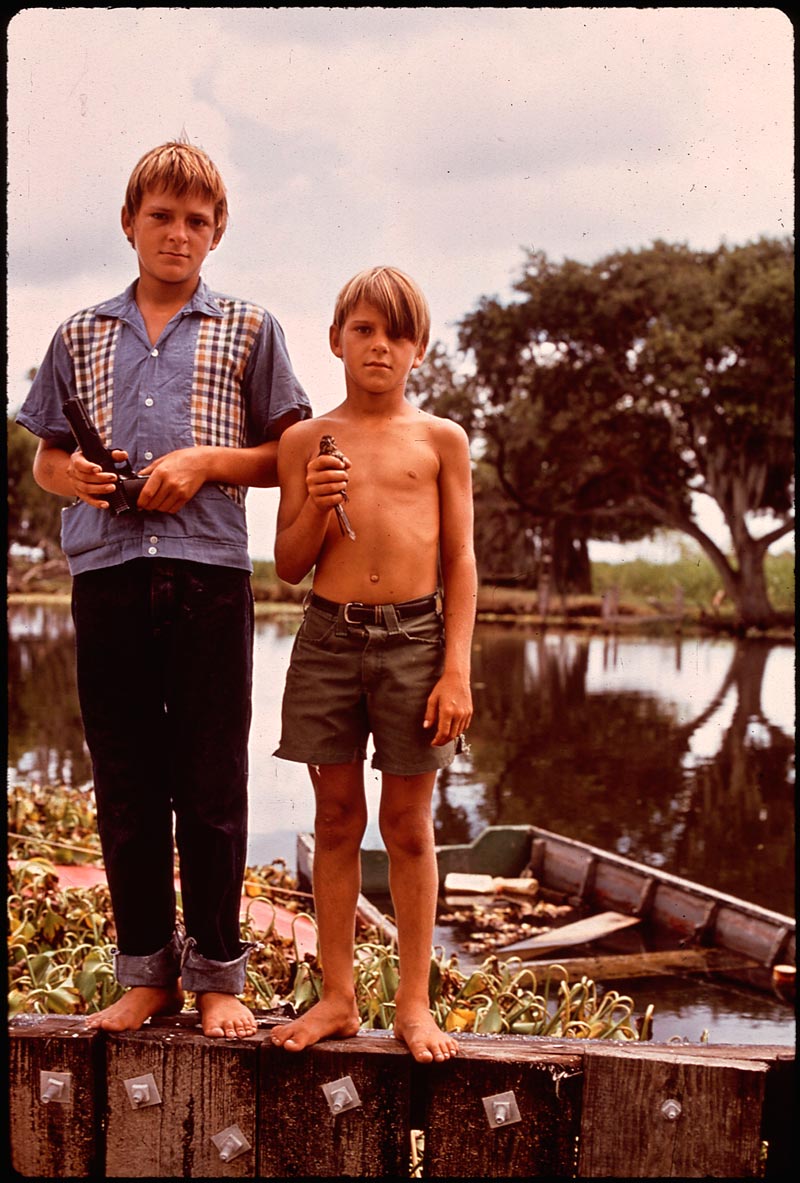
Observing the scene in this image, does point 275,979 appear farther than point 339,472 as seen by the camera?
Yes

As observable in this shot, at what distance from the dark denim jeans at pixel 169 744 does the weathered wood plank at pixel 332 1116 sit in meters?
0.28

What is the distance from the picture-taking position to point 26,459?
1060 inches

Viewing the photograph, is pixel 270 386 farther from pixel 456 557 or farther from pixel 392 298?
pixel 456 557

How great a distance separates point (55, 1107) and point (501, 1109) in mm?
934

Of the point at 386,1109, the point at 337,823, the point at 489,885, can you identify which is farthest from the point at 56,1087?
the point at 489,885

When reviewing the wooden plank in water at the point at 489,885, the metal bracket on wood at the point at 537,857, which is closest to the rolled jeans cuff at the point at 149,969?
the wooden plank in water at the point at 489,885

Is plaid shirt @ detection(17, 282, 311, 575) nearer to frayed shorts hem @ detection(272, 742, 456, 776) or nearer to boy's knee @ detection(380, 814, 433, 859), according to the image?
frayed shorts hem @ detection(272, 742, 456, 776)

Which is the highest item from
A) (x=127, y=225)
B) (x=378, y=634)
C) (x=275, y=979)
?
(x=127, y=225)

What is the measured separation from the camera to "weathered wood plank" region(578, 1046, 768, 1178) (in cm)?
258

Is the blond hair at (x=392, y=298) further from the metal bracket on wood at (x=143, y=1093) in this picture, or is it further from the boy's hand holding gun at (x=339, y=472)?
the metal bracket on wood at (x=143, y=1093)

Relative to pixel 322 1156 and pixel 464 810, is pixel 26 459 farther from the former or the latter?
pixel 322 1156

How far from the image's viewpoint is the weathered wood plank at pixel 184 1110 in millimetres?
2652

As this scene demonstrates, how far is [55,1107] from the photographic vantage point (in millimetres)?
2688

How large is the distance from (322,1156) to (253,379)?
5.51 feet
